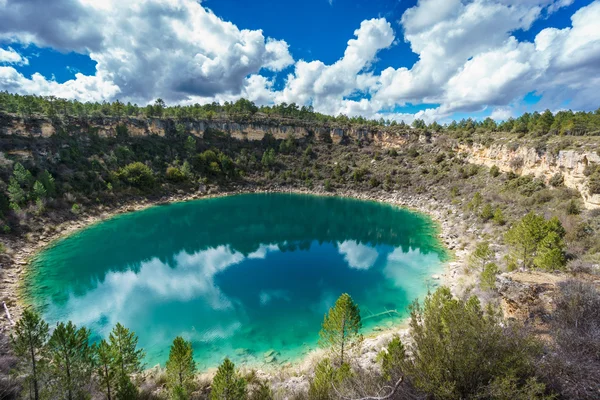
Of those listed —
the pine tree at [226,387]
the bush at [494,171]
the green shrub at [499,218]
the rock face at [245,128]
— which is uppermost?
the rock face at [245,128]

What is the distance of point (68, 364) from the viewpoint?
9.15m

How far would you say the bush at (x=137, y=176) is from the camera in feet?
161

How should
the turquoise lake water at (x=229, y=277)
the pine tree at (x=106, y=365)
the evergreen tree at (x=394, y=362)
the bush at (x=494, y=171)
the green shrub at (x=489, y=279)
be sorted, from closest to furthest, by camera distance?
1. the evergreen tree at (x=394, y=362)
2. the pine tree at (x=106, y=365)
3. the green shrub at (x=489, y=279)
4. the turquoise lake water at (x=229, y=277)
5. the bush at (x=494, y=171)

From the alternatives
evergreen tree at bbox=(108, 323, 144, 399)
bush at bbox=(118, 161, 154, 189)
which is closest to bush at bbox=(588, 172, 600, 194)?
evergreen tree at bbox=(108, 323, 144, 399)

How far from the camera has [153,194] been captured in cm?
5112

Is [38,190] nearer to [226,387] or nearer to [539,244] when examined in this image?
[226,387]

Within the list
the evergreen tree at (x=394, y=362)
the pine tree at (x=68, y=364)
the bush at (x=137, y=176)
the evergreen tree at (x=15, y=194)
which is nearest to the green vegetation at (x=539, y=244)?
the evergreen tree at (x=394, y=362)

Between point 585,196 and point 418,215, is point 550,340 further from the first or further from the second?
point 418,215

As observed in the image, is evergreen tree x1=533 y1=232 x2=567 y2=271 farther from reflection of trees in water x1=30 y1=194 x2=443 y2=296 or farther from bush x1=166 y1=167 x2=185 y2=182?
bush x1=166 y1=167 x2=185 y2=182

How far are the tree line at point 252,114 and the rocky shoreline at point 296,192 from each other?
19.9m

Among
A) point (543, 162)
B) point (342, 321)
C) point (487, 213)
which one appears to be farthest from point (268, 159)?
point (342, 321)

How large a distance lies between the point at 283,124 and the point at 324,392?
7740 cm

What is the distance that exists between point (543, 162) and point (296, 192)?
4249 centimetres

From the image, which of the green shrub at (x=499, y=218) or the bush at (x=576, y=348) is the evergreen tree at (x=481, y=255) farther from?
the bush at (x=576, y=348)
